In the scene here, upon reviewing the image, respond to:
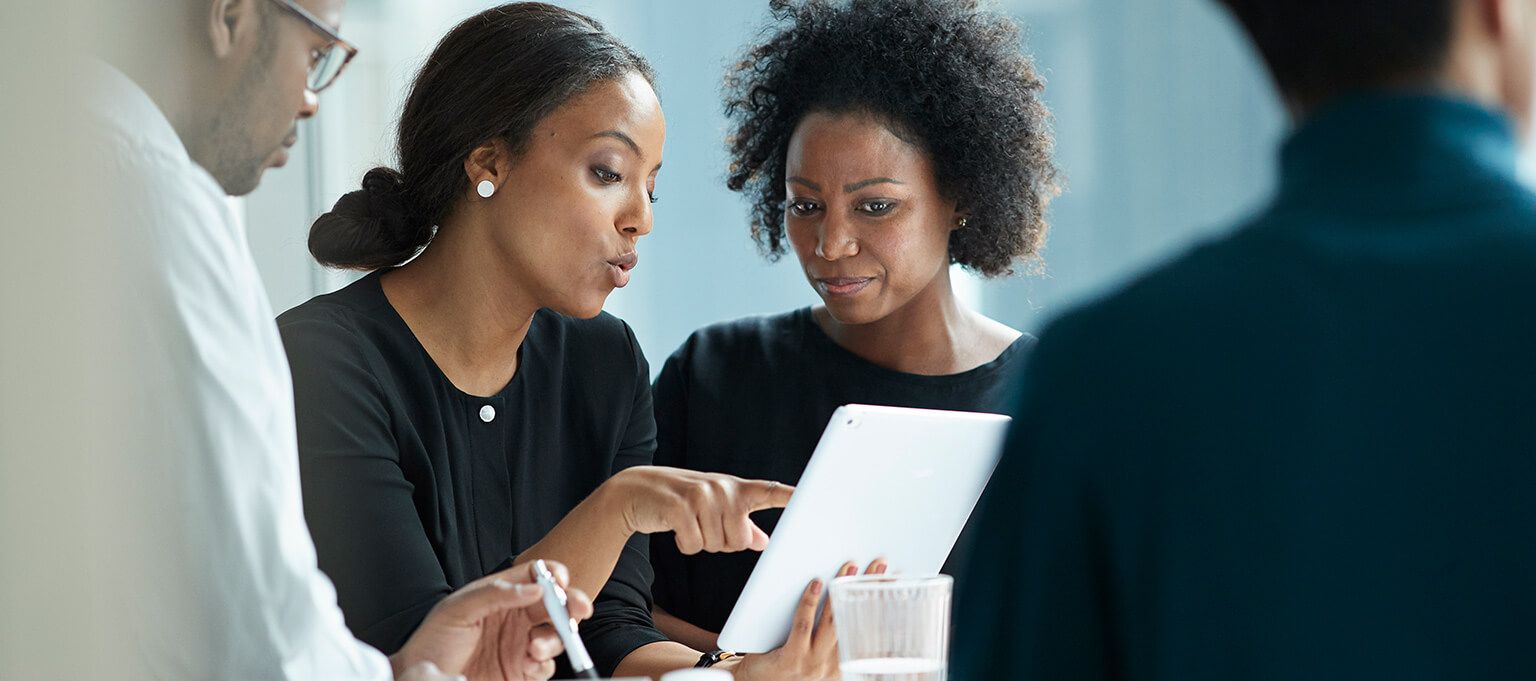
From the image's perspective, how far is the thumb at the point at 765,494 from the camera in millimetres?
1318

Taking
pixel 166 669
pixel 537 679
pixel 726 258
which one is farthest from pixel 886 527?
pixel 726 258

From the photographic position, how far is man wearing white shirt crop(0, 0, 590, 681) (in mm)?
925

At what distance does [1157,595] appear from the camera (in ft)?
2.02

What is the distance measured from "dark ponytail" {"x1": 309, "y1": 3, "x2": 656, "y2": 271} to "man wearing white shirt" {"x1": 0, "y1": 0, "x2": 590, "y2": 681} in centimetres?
49

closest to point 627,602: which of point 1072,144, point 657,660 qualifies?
point 657,660

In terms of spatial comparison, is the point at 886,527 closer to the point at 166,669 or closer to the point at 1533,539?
the point at 166,669

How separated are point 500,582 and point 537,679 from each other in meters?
0.17

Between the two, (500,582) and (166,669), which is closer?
(166,669)

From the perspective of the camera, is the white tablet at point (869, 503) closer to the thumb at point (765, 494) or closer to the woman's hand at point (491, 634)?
the thumb at point (765, 494)

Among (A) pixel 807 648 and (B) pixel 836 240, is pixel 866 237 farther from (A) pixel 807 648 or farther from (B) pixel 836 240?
(A) pixel 807 648

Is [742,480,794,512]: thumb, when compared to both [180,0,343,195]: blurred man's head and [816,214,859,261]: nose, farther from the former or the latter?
[816,214,859,261]: nose

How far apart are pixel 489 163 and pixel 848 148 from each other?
53 centimetres

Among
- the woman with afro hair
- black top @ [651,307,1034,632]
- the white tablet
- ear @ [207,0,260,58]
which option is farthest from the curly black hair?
ear @ [207,0,260,58]

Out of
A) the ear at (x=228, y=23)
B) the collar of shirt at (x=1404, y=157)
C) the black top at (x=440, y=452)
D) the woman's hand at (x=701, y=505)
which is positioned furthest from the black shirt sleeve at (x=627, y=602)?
the collar of shirt at (x=1404, y=157)
